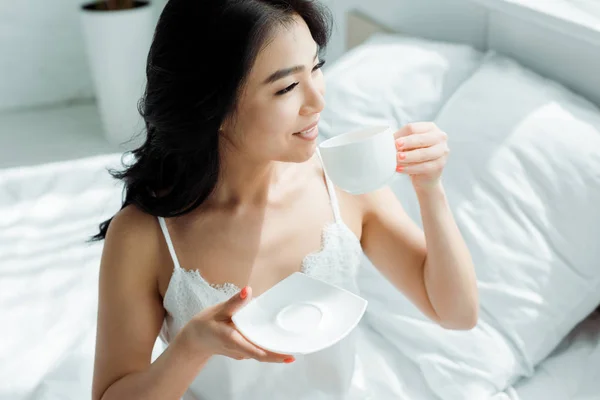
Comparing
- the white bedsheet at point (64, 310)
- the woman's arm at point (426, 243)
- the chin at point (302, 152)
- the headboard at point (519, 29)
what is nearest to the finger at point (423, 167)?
the woman's arm at point (426, 243)

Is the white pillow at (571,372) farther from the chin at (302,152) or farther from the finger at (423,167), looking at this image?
the chin at (302,152)

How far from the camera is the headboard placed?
1.59 m

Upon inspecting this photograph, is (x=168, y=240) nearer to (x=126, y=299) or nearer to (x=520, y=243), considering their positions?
(x=126, y=299)

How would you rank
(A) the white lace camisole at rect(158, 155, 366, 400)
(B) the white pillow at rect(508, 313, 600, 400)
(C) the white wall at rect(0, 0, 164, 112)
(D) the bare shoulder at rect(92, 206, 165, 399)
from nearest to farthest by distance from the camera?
(D) the bare shoulder at rect(92, 206, 165, 399) < (A) the white lace camisole at rect(158, 155, 366, 400) < (B) the white pillow at rect(508, 313, 600, 400) < (C) the white wall at rect(0, 0, 164, 112)

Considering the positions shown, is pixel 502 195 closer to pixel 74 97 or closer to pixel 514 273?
pixel 514 273

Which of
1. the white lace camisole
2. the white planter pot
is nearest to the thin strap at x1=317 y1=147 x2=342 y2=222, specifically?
the white lace camisole

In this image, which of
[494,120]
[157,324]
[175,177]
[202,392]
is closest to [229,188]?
[175,177]

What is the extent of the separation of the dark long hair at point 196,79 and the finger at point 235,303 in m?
0.26

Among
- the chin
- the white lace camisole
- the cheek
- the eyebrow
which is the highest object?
the eyebrow

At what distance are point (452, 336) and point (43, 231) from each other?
3.53 ft

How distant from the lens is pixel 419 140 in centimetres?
105

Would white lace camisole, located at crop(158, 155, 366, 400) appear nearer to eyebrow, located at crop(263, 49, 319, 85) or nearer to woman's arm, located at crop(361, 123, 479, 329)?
woman's arm, located at crop(361, 123, 479, 329)

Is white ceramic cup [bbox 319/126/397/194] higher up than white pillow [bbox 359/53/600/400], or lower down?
higher up

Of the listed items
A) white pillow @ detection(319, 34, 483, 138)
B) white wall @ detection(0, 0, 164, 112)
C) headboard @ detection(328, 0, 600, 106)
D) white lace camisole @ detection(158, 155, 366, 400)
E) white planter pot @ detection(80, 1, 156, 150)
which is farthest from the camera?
white wall @ detection(0, 0, 164, 112)
